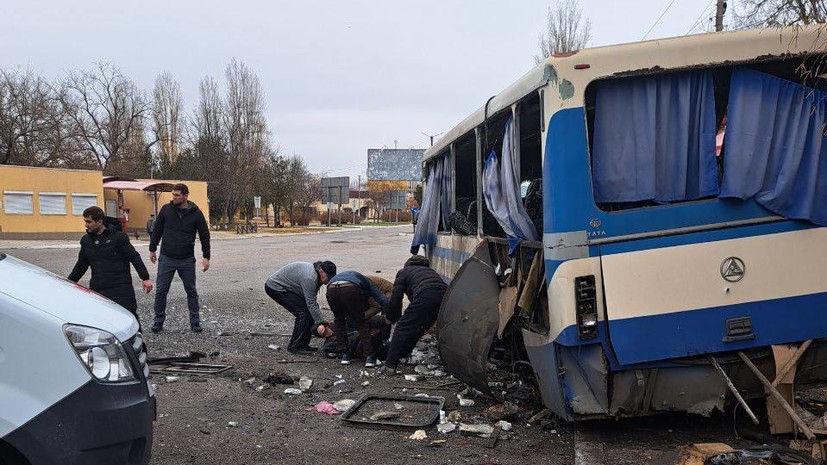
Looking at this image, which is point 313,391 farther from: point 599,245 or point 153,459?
point 599,245

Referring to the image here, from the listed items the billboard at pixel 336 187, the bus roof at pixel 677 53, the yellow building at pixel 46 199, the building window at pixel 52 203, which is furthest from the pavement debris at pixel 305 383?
the billboard at pixel 336 187

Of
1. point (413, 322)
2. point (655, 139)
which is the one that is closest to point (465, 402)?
point (413, 322)

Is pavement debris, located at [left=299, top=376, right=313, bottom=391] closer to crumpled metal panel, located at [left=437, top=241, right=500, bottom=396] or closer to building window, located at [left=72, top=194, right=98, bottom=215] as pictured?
crumpled metal panel, located at [left=437, top=241, right=500, bottom=396]

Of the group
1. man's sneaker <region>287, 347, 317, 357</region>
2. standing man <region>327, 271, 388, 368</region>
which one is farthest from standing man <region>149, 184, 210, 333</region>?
standing man <region>327, 271, 388, 368</region>

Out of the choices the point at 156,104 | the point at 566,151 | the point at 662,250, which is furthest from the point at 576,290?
the point at 156,104

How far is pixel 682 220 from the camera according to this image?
165 inches

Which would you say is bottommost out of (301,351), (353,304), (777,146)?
(301,351)

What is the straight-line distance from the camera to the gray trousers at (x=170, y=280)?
8586 millimetres

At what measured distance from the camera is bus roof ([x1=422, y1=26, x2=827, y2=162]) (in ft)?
13.5

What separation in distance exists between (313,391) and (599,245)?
3191 mm

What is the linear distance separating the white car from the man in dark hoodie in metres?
3.53

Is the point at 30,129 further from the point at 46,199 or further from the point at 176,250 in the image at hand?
the point at 176,250

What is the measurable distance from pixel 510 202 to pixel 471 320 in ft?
3.25

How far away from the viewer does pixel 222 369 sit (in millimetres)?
6711
